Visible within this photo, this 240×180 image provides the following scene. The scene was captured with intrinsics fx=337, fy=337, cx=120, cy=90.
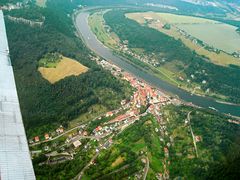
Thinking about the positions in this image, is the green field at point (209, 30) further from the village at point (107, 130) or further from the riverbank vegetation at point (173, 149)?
the riverbank vegetation at point (173, 149)

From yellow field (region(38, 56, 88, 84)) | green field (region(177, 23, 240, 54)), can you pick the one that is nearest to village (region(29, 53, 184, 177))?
yellow field (region(38, 56, 88, 84))

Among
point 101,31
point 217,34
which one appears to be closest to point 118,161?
point 101,31

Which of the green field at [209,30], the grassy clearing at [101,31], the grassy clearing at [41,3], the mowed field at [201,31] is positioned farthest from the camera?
the grassy clearing at [41,3]

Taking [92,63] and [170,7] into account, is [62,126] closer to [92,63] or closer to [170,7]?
[92,63]

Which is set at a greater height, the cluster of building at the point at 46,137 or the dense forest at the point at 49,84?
the dense forest at the point at 49,84

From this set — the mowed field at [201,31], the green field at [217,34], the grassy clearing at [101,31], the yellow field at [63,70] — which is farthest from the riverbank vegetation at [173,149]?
the green field at [217,34]

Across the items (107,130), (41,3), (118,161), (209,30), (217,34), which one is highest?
(41,3)

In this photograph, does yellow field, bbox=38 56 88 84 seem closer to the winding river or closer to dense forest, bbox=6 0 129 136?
dense forest, bbox=6 0 129 136

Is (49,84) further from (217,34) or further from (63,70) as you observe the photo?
(217,34)
